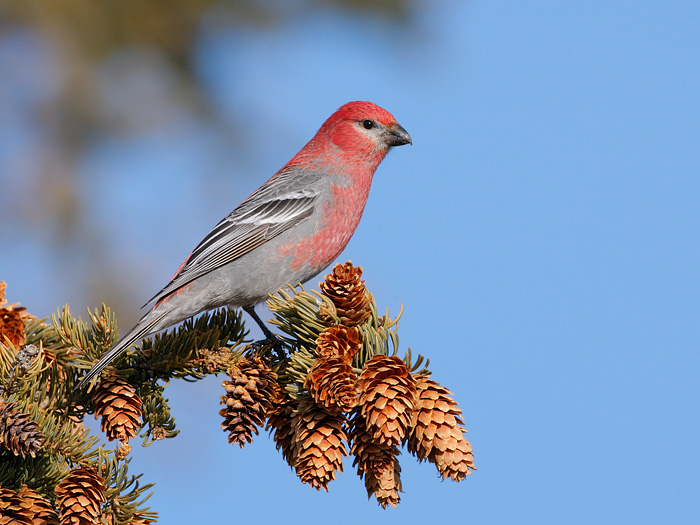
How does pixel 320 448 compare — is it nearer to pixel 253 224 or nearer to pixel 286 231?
pixel 286 231

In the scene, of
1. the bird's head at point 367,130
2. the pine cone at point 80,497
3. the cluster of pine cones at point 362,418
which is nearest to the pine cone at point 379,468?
the cluster of pine cones at point 362,418

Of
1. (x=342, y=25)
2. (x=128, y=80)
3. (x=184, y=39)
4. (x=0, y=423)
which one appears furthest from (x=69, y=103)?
(x=0, y=423)

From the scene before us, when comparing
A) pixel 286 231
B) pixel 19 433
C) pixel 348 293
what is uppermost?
pixel 286 231

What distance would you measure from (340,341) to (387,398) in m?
0.34

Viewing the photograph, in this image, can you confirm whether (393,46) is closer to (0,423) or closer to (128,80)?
(128,80)

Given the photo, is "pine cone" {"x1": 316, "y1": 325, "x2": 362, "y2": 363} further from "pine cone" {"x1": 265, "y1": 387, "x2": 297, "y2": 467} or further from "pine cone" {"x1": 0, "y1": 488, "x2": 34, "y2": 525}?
"pine cone" {"x1": 0, "y1": 488, "x2": 34, "y2": 525}

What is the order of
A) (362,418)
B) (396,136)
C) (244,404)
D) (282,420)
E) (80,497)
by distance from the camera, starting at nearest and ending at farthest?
1. (80,497)
2. (362,418)
3. (244,404)
4. (282,420)
5. (396,136)

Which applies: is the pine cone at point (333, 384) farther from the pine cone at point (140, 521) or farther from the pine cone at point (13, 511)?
the pine cone at point (13, 511)

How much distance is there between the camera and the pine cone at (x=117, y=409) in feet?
7.84

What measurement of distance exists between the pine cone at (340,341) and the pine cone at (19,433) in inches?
33.9

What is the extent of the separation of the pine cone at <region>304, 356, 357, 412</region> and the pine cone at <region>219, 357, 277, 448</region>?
8.3 inches

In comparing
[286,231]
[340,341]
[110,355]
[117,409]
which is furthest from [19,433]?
[286,231]

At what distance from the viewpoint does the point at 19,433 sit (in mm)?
2047

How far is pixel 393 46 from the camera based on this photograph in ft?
20.8
